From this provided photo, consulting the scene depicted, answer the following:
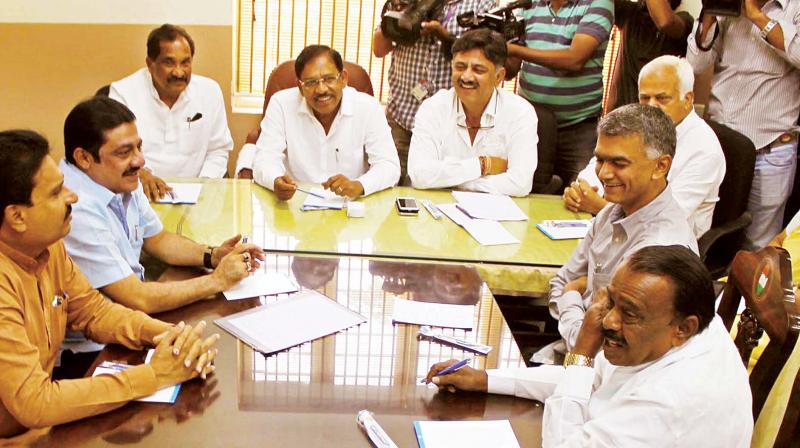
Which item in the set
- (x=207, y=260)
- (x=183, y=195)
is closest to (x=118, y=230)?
(x=207, y=260)

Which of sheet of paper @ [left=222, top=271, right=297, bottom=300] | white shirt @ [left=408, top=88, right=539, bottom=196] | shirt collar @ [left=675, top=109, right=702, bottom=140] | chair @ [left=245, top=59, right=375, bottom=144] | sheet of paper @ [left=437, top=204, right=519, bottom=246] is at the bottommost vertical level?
sheet of paper @ [left=437, top=204, right=519, bottom=246]

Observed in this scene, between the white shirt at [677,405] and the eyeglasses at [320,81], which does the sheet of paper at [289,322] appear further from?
the eyeglasses at [320,81]

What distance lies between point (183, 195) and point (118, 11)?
6.31 feet

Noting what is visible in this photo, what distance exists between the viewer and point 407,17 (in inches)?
154

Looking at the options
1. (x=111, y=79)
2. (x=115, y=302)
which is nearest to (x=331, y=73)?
(x=115, y=302)

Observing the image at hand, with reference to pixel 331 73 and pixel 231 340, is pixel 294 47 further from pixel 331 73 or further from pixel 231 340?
pixel 231 340

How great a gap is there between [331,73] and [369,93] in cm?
74

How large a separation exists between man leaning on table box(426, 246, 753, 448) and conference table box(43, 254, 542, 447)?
0.64 ft

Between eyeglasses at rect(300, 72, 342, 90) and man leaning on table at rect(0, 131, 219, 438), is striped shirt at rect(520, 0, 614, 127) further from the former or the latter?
man leaning on table at rect(0, 131, 219, 438)

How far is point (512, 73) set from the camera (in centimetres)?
410

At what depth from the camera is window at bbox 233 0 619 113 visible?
4.70 metres

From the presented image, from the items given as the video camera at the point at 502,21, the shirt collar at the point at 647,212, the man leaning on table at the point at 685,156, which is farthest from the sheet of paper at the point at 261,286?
the video camera at the point at 502,21

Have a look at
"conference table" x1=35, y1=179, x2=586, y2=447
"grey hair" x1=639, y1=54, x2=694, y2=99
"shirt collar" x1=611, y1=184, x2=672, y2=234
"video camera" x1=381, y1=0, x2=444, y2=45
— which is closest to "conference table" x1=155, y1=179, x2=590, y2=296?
"conference table" x1=35, y1=179, x2=586, y2=447

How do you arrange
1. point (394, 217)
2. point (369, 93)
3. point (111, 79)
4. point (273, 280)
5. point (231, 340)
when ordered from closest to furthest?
point (231, 340)
point (273, 280)
point (394, 217)
point (369, 93)
point (111, 79)
